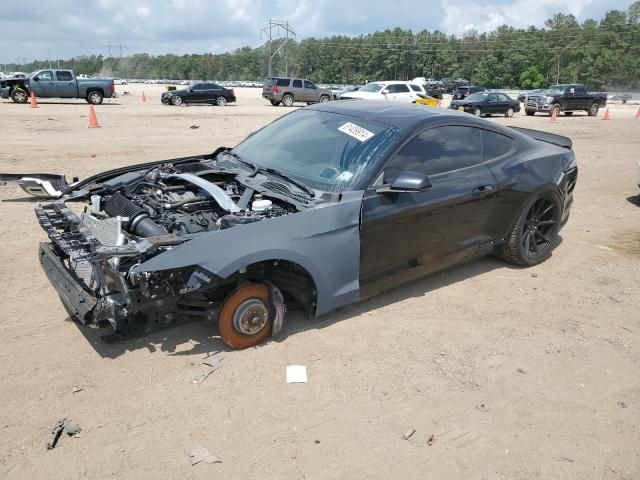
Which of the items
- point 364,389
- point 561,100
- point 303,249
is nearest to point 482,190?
point 303,249

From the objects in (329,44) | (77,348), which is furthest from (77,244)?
(329,44)

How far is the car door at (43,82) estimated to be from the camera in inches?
1023

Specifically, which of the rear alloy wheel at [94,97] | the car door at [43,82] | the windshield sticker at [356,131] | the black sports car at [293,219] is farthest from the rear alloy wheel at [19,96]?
the windshield sticker at [356,131]

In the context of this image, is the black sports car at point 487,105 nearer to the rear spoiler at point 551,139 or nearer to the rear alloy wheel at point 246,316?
the rear spoiler at point 551,139

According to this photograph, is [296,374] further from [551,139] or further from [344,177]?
[551,139]

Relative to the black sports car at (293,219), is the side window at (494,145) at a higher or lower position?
higher

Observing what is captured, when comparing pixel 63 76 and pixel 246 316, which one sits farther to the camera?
pixel 63 76

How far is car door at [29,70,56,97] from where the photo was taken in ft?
85.3

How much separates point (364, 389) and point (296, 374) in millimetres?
458

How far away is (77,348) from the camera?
3744mm

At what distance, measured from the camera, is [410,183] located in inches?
154

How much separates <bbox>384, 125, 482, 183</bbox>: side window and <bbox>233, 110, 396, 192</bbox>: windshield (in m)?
0.16

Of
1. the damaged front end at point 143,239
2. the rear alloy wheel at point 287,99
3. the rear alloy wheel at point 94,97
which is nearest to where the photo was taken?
the damaged front end at point 143,239

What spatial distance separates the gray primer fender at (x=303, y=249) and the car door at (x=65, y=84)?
1036 inches
